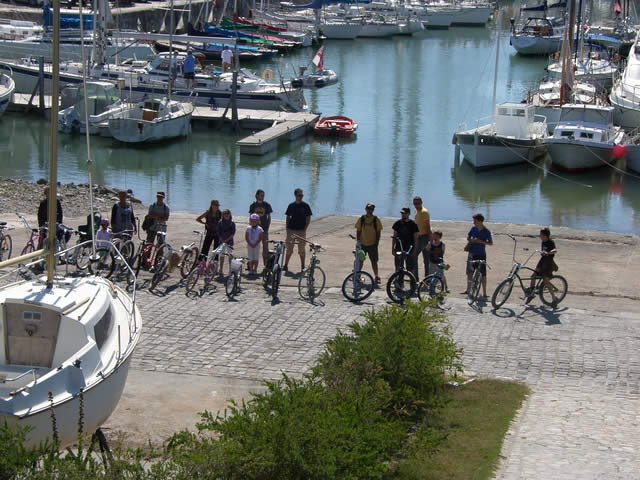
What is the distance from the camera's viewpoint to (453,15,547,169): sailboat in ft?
126

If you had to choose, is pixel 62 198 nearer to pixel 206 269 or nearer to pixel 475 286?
pixel 206 269

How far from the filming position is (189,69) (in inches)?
1900

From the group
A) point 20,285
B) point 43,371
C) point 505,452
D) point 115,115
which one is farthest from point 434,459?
point 115,115

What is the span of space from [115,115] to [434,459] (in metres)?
36.6

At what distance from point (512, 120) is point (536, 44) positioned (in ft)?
138

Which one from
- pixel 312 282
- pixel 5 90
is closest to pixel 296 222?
pixel 312 282

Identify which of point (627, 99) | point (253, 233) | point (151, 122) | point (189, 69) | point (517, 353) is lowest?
point (517, 353)

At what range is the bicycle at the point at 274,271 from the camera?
1578 cm

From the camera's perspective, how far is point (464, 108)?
174 feet

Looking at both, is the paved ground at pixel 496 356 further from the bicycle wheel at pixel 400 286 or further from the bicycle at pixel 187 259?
the bicycle at pixel 187 259

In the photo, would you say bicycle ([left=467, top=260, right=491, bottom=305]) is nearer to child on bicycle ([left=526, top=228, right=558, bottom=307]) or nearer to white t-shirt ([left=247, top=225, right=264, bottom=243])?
child on bicycle ([left=526, top=228, right=558, bottom=307])

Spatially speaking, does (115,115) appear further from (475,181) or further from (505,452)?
(505,452)

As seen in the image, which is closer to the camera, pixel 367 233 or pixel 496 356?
pixel 496 356

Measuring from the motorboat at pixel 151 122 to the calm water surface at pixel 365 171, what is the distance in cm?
62
